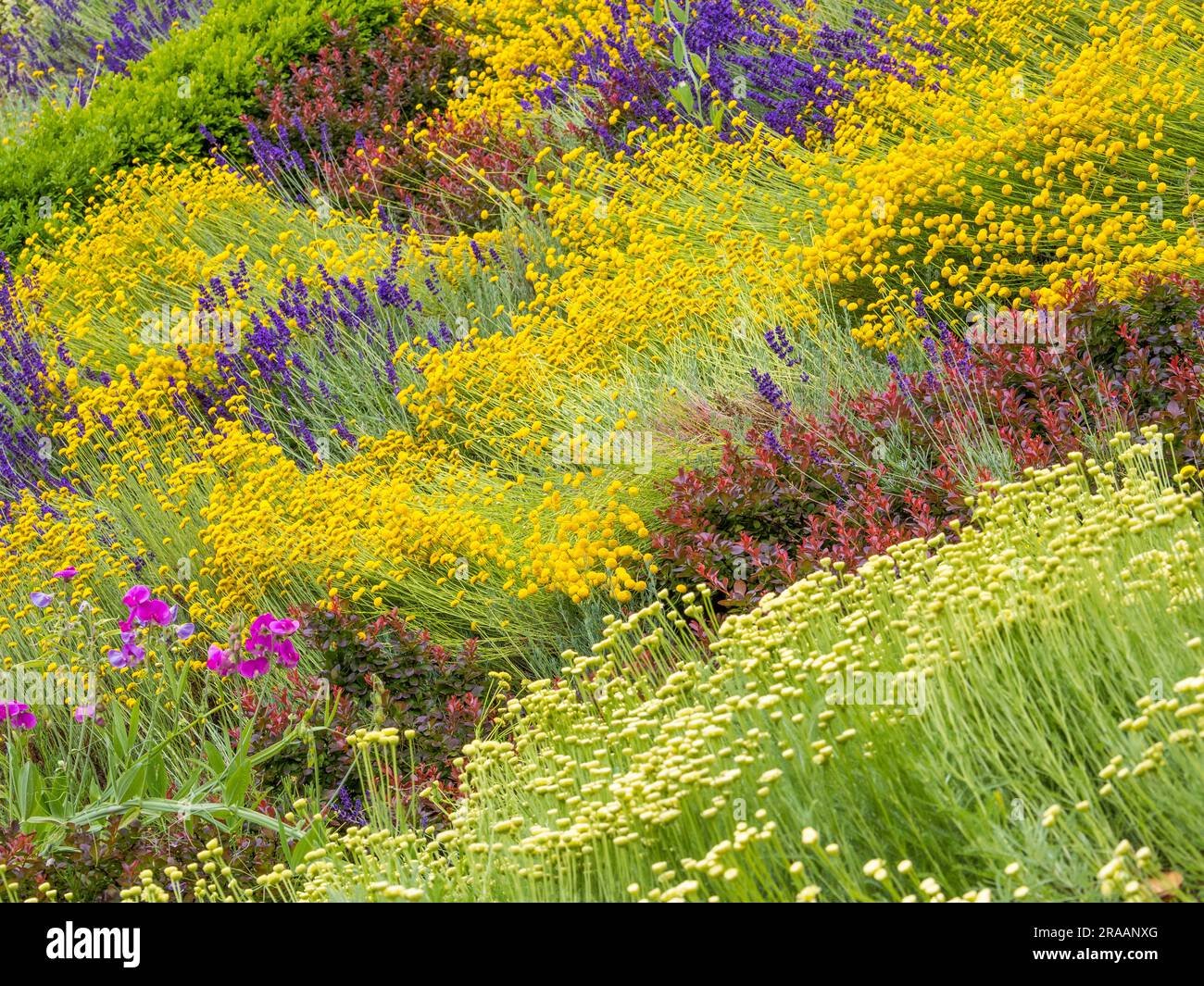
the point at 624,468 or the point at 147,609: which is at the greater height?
the point at 624,468

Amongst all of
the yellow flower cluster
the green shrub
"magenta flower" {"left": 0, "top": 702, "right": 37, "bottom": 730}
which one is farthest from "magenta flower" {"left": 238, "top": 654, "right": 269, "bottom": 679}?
the green shrub

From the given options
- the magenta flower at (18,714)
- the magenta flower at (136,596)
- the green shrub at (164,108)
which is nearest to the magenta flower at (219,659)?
the magenta flower at (136,596)

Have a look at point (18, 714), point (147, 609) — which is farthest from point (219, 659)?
point (18, 714)

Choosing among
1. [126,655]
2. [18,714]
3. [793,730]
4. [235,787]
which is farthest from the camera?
[126,655]

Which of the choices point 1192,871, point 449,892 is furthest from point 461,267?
point 1192,871

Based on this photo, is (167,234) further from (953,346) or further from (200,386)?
(953,346)

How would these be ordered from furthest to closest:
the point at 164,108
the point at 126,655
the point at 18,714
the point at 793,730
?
the point at 164,108 → the point at 126,655 → the point at 18,714 → the point at 793,730

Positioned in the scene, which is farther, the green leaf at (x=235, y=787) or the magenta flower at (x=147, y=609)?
the magenta flower at (x=147, y=609)

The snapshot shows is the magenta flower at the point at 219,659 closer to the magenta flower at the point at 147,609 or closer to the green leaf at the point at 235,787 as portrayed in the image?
the magenta flower at the point at 147,609

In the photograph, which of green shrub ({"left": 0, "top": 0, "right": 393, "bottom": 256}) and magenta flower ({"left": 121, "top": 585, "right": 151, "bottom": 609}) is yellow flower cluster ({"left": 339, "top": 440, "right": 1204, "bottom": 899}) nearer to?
magenta flower ({"left": 121, "top": 585, "right": 151, "bottom": 609})

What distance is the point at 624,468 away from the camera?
15.5 feet

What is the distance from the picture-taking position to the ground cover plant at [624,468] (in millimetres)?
2439

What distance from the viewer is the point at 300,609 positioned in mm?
4469

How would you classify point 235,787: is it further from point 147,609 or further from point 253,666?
point 147,609
